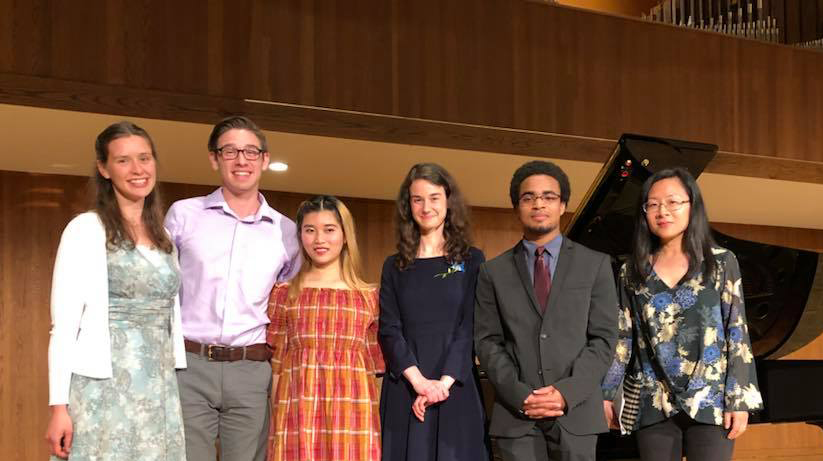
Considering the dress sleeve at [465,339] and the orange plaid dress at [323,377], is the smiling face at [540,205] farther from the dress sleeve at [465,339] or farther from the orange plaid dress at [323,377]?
the orange plaid dress at [323,377]

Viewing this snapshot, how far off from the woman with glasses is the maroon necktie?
0.81 feet

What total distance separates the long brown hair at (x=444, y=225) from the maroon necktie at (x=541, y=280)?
236 mm

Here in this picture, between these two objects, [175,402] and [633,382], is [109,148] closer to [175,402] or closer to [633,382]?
[175,402]

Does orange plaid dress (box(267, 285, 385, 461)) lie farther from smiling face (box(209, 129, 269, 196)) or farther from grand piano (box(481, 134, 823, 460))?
grand piano (box(481, 134, 823, 460))

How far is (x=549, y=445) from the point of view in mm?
2734

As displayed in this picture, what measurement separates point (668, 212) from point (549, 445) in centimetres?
80

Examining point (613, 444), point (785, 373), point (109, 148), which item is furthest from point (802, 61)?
point (109, 148)

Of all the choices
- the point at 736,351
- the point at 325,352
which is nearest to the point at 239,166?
the point at 325,352

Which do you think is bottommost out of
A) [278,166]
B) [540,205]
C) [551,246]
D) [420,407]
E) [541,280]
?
[420,407]

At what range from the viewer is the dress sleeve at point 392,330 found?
112 inches

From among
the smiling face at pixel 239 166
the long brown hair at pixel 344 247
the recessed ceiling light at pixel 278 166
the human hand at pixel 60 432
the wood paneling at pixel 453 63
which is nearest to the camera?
the human hand at pixel 60 432

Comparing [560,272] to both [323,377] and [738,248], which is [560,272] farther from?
[738,248]

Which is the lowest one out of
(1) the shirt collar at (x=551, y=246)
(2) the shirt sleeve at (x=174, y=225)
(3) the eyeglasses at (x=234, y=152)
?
(1) the shirt collar at (x=551, y=246)

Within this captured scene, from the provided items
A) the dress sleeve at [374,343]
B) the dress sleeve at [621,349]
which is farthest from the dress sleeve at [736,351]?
the dress sleeve at [374,343]
